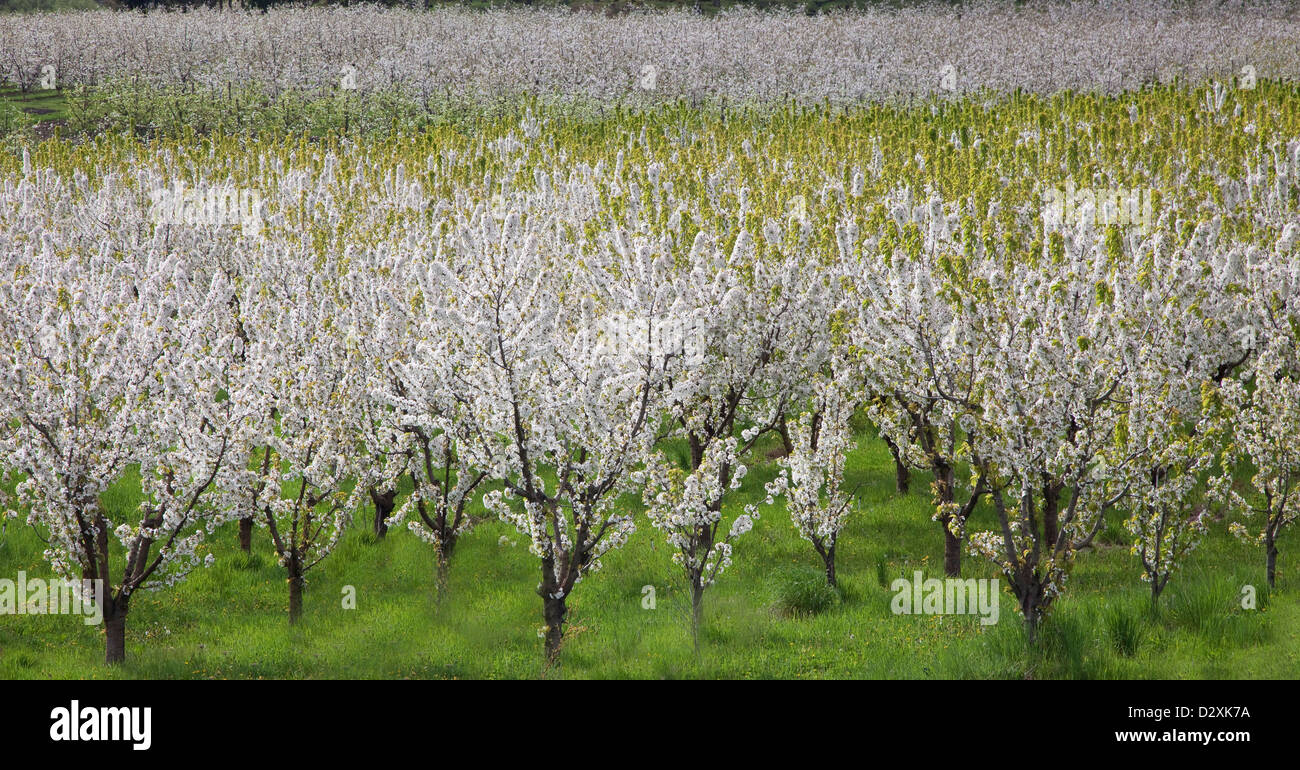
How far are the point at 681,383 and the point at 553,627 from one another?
3354 mm

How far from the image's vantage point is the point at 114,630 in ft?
40.1

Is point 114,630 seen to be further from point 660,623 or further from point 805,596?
point 805,596

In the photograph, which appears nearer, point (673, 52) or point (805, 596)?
point (805, 596)

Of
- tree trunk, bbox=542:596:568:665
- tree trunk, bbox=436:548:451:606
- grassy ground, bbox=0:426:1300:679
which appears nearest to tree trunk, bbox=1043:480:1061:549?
grassy ground, bbox=0:426:1300:679

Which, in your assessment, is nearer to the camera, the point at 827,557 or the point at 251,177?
the point at 827,557

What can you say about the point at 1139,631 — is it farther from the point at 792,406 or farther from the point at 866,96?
the point at 866,96

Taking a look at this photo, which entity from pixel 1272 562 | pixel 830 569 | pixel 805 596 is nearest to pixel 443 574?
pixel 805 596

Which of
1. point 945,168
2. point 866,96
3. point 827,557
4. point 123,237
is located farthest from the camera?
point 866,96

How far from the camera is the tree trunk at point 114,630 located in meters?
12.1

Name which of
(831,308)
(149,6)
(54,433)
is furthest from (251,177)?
(149,6)

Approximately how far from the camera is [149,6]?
89.6m

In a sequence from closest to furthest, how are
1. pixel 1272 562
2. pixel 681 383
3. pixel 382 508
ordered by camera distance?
pixel 681 383 → pixel 1272 562 → pixel 382 508

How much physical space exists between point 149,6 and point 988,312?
327ft

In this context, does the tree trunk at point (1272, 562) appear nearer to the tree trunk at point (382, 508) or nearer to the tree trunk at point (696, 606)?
the tree trunk at point (696, 606)
